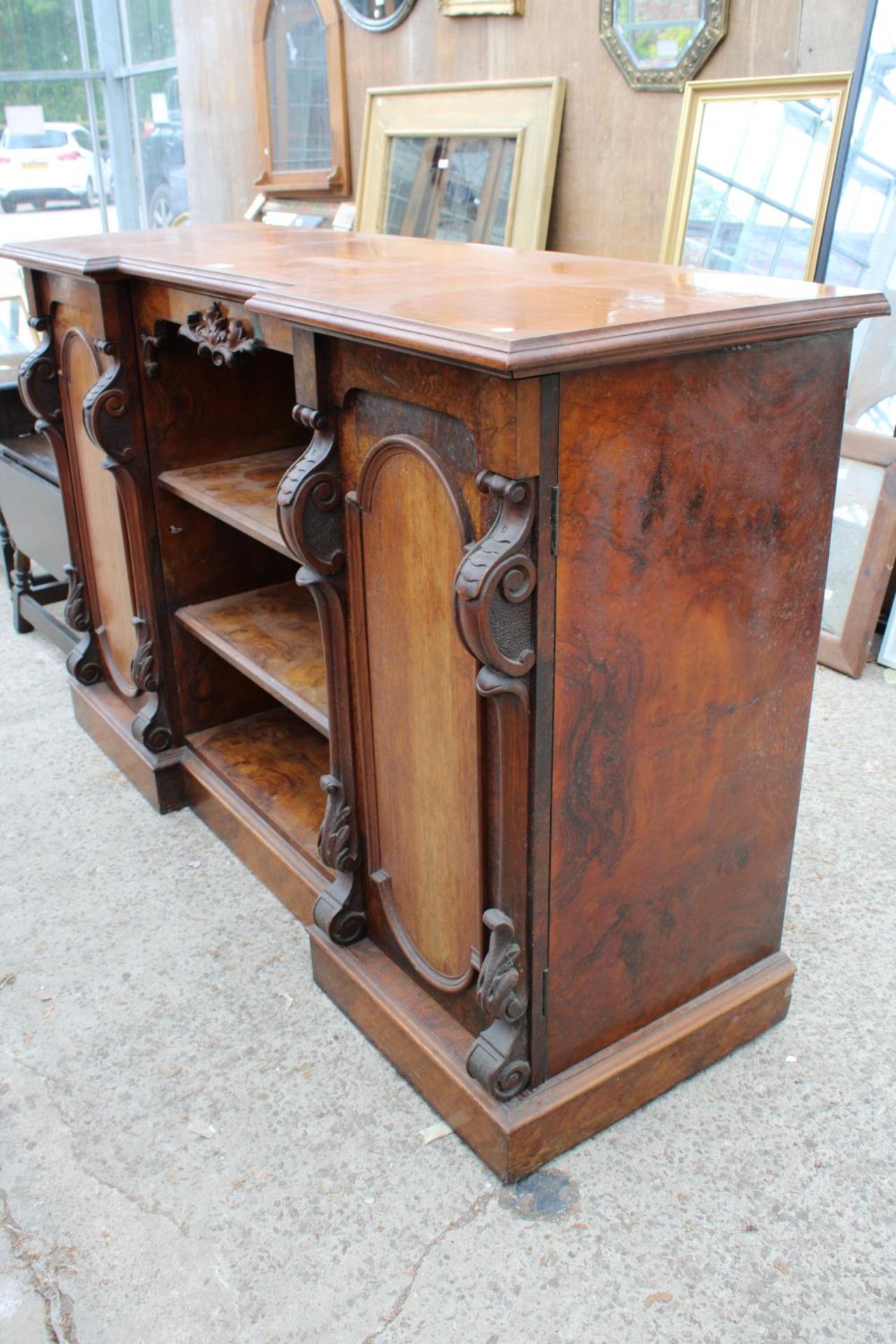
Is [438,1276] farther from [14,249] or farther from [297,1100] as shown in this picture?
[14,249]

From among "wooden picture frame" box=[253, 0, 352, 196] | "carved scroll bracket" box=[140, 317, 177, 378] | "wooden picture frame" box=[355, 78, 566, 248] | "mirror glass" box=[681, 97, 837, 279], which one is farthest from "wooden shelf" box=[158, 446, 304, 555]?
"wooden picture frame" box=[253, 0, 352, 196]

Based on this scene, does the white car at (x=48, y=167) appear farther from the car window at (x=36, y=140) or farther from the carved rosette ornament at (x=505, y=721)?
the carved rosette ornament at (x=505, y=721)

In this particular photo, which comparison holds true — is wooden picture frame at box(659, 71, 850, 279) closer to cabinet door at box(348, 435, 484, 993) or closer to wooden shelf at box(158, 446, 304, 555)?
wooden shelf at box(158, 446, 304, 555)

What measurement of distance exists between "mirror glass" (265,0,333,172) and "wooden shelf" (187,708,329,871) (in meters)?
3.24

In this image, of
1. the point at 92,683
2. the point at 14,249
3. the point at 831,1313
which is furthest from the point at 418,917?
the point at 14,249

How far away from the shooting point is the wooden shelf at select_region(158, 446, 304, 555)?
220 cm

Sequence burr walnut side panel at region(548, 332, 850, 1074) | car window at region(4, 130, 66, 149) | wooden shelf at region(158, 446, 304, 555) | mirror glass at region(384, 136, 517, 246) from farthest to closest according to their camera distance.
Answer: car window at region(4, 130, 66, 149) < mirror glass at region(384, 136, 517, 246) < wooden shelf at region(158, 446, 304, 555) < burr walnut side panel at region(548, 332, 850, 1074)

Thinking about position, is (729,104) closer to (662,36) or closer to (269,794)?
(662,36)

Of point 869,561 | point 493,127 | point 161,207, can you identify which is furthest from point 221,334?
point 161,207

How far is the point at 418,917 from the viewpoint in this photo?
6.21ft

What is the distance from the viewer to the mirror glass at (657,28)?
3.37 metres

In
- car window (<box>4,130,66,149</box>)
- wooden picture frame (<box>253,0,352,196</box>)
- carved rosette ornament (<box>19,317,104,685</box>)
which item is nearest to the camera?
carved rosette ornament (<box>19,317,104,685</box>)

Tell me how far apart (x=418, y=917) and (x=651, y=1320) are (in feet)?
2.21

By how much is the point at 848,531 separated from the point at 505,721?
223cm
